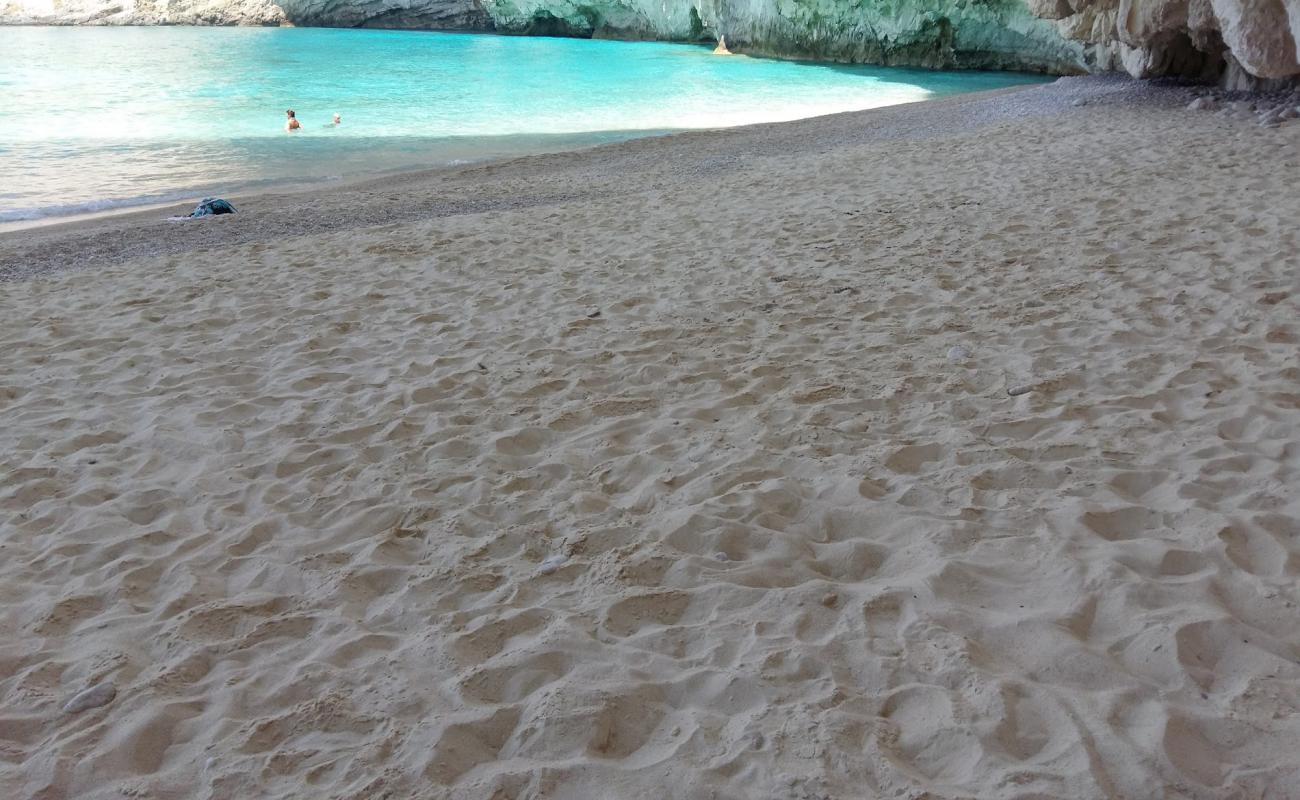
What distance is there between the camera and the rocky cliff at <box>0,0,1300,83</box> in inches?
473

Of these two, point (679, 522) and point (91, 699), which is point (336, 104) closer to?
point (679, 522)

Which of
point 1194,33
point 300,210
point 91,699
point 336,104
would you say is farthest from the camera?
point 336,104

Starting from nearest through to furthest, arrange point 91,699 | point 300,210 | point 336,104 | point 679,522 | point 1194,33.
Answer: point 91,699
point 679,522
point 300,210
point 1194,33
point 336,104

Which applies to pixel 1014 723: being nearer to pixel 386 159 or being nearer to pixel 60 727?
pixel 60 727

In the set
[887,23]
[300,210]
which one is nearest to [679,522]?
[300,210]

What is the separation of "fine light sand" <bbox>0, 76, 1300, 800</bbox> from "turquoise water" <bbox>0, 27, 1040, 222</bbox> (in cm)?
1059

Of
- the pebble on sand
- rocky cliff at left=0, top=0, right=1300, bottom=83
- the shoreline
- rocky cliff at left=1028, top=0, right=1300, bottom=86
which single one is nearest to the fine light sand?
the pebble on sand

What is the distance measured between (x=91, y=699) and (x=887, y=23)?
38830 millimetres

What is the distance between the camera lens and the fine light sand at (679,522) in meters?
2.11

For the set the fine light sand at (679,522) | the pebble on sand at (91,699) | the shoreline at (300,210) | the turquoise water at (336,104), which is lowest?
the pebble on sand at (91,699)

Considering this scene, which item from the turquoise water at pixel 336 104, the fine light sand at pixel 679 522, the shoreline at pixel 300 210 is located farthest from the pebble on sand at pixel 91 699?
the turquoise water at pixel 336 104

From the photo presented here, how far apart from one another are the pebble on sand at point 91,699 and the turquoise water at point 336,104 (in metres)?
12.6

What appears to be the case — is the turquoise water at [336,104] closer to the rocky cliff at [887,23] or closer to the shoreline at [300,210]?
the rocky cliff at [887,23]

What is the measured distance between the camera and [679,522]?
3.09 meters
